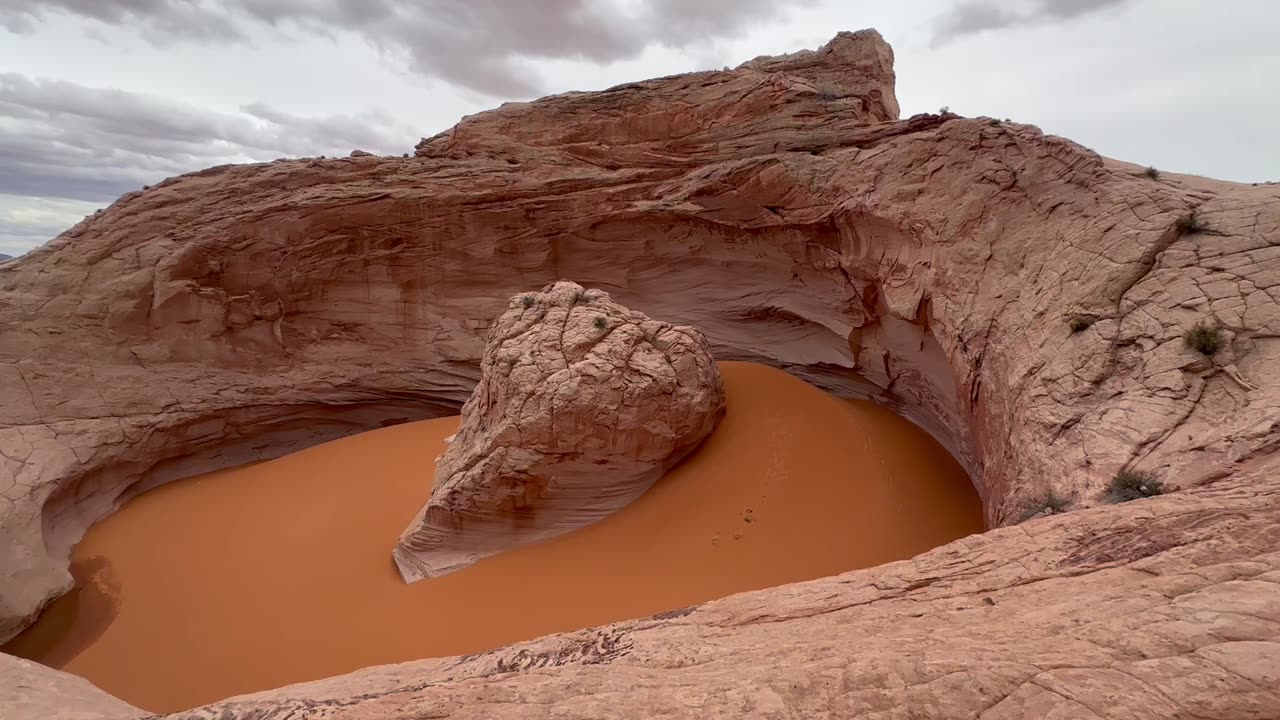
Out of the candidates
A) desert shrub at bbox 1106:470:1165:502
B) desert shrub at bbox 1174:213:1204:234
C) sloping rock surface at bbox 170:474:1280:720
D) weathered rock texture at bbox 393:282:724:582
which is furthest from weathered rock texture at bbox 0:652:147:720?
desert shrub at bbox 1174:213:1204:234

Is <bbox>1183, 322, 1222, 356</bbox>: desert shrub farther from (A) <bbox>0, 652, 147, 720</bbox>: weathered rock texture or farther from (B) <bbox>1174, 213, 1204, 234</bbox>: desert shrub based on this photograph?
(A) <bbox>0, 652, 147, 720</bbox>: weathered rock texture

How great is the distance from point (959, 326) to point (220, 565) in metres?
8.73

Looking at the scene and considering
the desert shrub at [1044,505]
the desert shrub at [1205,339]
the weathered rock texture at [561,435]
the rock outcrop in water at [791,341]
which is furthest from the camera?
the weathered rock texture at [561,435]

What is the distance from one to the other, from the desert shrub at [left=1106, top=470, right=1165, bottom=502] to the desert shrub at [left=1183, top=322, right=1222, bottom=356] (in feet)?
3.36

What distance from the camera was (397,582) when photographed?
5898 mm

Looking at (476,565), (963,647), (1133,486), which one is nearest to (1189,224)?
(1133,486)

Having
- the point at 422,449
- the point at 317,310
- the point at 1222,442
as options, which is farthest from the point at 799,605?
the point at 317,310

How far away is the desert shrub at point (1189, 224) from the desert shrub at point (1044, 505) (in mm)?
2389

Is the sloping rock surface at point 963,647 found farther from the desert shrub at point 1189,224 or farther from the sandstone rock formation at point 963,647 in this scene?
the desert shrub at point 1189,224

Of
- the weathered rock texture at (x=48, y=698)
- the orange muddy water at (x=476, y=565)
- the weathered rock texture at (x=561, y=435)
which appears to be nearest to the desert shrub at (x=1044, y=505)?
the orange muddy water at (x=476, y=565)

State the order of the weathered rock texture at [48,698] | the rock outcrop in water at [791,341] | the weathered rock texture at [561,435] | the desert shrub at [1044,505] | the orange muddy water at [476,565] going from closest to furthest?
the rock outcrop in water at [791,341], the weathered rock texture at [48,698], the desert shrub at [1044,505], the orange muddy water at [476,565], the weathered rock texture at [561,435]

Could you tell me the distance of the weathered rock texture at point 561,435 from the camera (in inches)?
234

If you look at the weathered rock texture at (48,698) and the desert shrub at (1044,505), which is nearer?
the weathered rock texture at (48,698)

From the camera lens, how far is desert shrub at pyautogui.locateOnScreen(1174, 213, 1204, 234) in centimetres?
381
